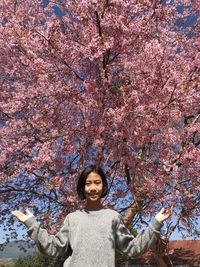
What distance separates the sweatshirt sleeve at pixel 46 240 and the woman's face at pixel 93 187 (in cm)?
38

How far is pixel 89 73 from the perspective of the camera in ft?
33.9

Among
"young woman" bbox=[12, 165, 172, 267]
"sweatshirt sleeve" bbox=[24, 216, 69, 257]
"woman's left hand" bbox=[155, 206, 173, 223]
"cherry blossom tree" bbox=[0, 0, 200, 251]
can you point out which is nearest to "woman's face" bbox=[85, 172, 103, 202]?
"young woman" bbox=[12, 165, 172, 267]

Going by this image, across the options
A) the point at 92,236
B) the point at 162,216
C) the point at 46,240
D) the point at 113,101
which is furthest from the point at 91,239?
the point at 113,101

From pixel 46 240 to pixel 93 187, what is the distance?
1.81 ft

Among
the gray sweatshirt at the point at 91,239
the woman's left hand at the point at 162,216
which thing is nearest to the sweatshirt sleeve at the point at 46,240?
the gray sweatshirt at the point at 91,239

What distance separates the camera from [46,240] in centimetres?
363

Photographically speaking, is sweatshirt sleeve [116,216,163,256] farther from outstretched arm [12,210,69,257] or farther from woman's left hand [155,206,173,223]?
outstretched arm [12,210,69,257]

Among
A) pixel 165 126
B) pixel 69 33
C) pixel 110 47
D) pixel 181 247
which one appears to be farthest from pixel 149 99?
pixel 181 247

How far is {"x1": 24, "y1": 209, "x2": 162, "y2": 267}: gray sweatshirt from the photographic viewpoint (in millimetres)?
3529

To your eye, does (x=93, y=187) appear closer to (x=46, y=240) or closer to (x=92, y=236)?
(x=92, y=236)

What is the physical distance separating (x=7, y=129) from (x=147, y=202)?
169 inches

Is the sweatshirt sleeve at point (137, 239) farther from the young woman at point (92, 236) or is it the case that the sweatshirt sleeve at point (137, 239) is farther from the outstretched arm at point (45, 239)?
the outstretched arm at point (45, 239)

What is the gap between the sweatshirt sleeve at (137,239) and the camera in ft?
11.9

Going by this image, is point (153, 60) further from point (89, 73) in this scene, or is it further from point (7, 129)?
point (7, 129)
